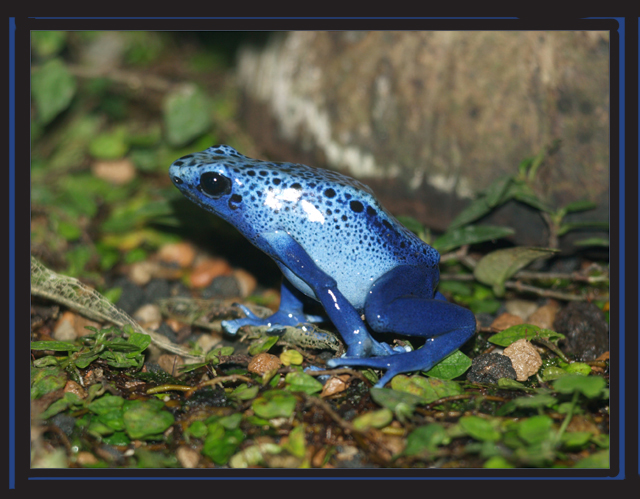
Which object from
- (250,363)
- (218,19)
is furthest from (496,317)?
(218,19)

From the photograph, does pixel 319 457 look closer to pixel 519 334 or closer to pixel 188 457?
pixel 188 457

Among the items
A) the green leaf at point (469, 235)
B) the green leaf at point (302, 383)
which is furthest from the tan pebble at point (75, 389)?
the green leaf at point (469, 235)

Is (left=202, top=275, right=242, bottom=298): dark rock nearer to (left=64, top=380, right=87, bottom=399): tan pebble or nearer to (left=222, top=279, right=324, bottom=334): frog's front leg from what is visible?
(left=222, top=279, right=324, bottom=334): frog's front leg

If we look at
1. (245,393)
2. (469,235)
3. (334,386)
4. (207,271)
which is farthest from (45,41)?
(334,386)

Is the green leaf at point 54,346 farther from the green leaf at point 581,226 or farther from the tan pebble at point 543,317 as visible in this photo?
the green leaf at point 581,226

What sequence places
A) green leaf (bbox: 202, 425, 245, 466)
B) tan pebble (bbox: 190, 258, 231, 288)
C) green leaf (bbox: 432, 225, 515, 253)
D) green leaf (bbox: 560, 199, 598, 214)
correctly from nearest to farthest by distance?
1. green leaf (bbox: 202, 425, 245, 466)
2. green leaf (bbox: 432, 225, 515, 253)
3. green leaf (bbox: 560, 199, 598, 214)
4. tan pebble (bbox: 190, 258, 231, 288)

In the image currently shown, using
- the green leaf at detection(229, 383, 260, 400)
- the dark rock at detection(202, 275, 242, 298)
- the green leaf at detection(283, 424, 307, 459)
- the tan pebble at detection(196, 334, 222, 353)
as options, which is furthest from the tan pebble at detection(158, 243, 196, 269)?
the green leaf at detection(283, 424, 307, 459)
